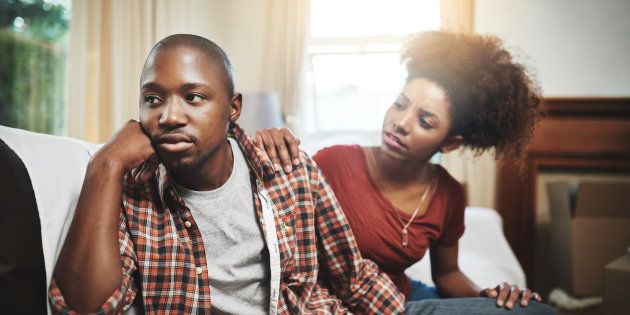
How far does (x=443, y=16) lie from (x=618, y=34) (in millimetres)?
1002

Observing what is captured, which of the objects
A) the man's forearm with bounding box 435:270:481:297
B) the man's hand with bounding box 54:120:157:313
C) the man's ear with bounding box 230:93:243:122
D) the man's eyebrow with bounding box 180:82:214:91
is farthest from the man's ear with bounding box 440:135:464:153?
the man's hand with bounding box 54:120:157:313

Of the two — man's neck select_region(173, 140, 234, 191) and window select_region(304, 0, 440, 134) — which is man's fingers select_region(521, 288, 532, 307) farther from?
window select_region(304, 0, 440, 134)

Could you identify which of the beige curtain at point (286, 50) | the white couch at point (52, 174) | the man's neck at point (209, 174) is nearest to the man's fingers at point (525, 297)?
the man's neck at point (209, 174)

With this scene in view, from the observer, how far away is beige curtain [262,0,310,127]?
2924 mm

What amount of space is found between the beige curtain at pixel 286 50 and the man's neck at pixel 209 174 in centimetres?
207

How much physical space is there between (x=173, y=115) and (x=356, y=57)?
2.31 meters

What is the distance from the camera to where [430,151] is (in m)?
1.26

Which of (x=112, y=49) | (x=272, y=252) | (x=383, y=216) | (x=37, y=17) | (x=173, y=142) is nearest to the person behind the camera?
(x=173, y=142)

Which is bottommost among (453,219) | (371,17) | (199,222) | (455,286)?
(455,286)

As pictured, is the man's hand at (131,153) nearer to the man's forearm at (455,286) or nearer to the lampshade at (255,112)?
the man's forearm at (455,286)

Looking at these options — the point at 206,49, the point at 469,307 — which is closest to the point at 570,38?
the point at 469,307

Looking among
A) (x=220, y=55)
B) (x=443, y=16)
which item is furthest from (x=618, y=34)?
(x=220, y=55)

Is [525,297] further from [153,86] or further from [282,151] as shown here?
[153,86]

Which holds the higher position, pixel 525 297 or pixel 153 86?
pixel 153 86
